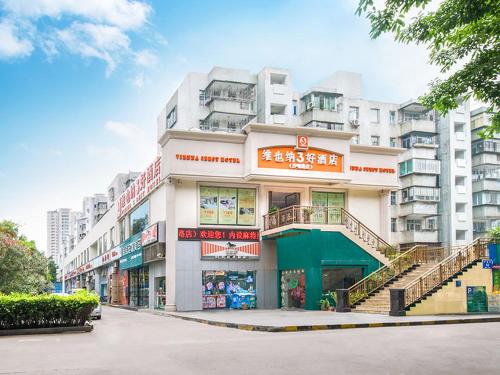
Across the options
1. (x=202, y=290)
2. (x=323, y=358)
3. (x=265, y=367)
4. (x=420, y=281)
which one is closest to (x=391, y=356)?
(x=323, y=358)

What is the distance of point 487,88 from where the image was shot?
41.1 feet

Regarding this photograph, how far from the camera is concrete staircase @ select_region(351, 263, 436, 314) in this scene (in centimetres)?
2372

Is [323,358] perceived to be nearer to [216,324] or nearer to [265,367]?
[265,367]

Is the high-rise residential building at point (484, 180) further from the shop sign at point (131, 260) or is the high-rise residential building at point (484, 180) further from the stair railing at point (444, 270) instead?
the stair railing at point (444, 270)

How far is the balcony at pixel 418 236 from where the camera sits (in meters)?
57.1

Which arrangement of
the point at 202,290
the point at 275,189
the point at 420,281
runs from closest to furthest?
the point at 420,281
the point at 202,290
the point at 275,189

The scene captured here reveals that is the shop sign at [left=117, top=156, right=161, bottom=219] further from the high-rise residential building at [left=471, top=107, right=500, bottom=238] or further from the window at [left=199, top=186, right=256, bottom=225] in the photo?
the high-rise residential building at [left=471, top=107, right=500, bottom=238]

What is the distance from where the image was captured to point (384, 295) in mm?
24875

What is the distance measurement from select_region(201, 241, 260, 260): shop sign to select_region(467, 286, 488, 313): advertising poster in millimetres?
10433

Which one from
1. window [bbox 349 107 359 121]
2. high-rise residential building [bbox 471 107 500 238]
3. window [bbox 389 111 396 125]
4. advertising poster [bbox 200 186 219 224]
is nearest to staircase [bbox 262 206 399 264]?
advertising poster [bbox 200 186 219 224]

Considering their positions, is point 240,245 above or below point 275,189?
below

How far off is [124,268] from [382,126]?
31.2 metres

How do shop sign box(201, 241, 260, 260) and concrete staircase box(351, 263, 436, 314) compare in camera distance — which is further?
shop sign box(201, 241, 260, 260)

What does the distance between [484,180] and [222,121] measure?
26.9m
